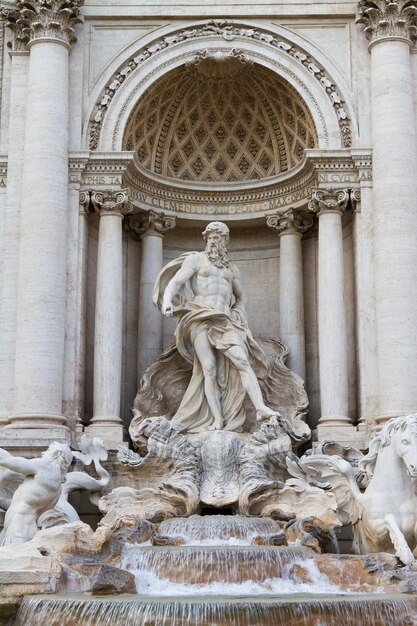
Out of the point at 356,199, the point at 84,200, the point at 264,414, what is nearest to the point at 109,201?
the point at 84,200

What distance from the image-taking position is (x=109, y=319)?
18.4 meters

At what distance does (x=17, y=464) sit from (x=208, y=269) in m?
5.66

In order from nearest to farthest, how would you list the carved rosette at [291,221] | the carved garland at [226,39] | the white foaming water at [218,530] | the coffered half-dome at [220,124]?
the white foaming water at [218,530] → the carved garland at [226,39] → the coffered half-dome at [220,124] → the carved rosette at [291,221]

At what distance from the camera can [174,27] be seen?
19734 millimetres

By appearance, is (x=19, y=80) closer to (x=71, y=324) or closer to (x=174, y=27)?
(x=174, y=27)

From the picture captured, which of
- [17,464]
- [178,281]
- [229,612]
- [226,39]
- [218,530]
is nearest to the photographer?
[229,612]

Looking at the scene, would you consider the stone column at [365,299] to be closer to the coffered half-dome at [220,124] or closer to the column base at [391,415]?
the column base at [391,415]

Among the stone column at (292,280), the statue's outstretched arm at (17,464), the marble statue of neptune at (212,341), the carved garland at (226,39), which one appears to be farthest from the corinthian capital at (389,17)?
the statue's outstretched arm at (17,464)

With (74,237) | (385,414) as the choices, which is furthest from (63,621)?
(74,237)

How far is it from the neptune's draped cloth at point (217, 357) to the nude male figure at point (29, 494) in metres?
3.58

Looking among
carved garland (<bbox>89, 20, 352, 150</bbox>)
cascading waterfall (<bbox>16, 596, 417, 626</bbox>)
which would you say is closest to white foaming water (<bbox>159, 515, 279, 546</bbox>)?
cascading waterfall (<bbox>16, 596, 417, 626</bbox>)

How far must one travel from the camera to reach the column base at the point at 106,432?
1766cm

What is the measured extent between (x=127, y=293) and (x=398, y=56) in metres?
6.88

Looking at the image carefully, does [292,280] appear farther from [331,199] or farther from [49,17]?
[49,17]
